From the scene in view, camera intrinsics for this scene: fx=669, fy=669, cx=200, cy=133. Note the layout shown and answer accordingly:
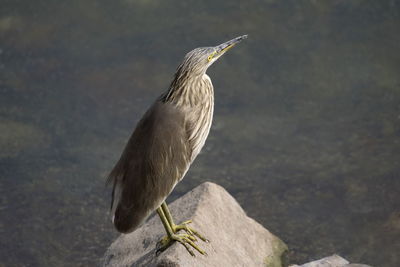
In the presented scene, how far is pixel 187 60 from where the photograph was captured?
13.1ft

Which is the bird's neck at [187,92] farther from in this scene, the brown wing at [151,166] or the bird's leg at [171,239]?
the bird's leg at [171,239]

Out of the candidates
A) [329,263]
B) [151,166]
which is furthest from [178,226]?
[329,263]

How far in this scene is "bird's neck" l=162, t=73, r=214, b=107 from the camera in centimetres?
395

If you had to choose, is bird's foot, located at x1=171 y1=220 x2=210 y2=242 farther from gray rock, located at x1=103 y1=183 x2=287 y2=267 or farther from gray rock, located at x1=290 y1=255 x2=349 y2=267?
gray rock, located at x1=290 y1=255 x2=349 y2=267

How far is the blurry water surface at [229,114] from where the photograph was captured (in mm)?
6359

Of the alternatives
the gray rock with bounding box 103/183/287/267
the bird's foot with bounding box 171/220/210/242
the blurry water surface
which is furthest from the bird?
the blurry water surface

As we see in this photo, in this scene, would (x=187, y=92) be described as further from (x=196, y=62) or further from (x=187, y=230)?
(x=187, y=230)

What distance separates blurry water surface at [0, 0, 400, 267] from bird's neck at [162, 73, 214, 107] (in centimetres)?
241

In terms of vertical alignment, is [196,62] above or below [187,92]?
above

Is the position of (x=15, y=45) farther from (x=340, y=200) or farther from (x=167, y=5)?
(x=340, y=200)

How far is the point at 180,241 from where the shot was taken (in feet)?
13.4

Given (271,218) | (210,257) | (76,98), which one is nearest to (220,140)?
(271,218)

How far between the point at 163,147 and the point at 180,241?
618mm

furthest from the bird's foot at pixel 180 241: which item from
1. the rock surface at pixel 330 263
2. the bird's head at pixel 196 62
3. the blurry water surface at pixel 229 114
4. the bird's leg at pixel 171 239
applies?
the blurry water surface at pixel 229 114
